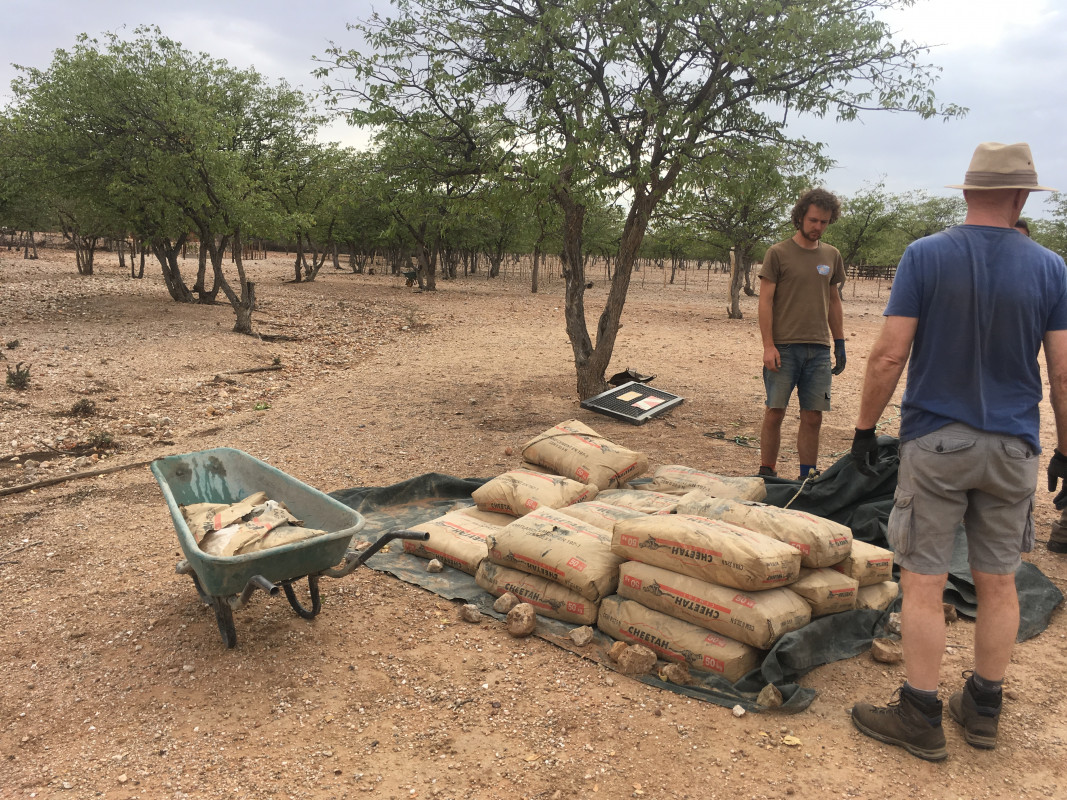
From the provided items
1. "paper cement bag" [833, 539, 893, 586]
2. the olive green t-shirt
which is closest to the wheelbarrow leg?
"paper cement bag" [833, 539, 893, 586]

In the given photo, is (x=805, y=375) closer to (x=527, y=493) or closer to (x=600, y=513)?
(x=600, y=513)

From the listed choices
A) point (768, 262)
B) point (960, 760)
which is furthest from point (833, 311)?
point (960, 760)

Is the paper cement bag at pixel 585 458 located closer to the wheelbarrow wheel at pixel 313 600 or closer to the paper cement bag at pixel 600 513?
the paper cement bag at pixel 600 513

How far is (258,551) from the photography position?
277cm

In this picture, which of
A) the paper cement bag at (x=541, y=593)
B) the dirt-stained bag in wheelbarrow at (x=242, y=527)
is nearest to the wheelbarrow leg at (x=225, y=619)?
the dirt-stained bag in wheelbarrow at (x=242, y=527)

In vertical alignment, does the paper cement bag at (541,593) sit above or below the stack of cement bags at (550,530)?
below

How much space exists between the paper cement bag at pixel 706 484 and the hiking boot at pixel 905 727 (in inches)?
60.4

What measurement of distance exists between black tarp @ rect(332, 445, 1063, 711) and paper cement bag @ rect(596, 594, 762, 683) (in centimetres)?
5

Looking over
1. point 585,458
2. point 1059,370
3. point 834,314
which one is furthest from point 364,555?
point 834,314

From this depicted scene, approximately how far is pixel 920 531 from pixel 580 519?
175 centimetres

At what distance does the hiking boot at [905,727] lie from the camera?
7.72ft

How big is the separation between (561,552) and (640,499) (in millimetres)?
880

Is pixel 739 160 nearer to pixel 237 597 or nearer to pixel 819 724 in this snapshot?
pixel 819 724

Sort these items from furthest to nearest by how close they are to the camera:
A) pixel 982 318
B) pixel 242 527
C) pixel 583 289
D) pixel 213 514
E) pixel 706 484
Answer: pixel 583 289 → pixel 706 484 → pixel 213 514 → pixel 242 527 → pixel 982 318
